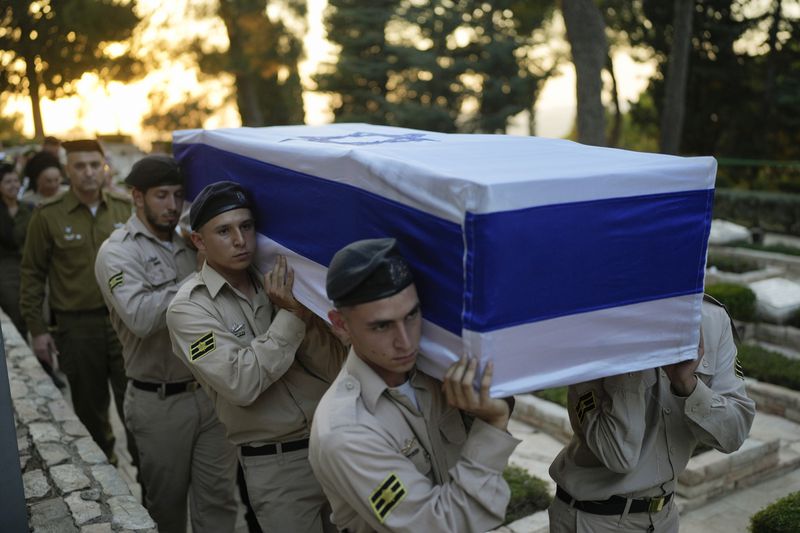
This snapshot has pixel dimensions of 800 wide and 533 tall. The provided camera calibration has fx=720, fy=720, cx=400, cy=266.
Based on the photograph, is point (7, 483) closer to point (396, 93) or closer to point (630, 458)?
point (630, 458)

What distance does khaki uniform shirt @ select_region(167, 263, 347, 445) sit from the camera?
8.45 ft

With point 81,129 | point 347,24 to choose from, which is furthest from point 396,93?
point 81,129

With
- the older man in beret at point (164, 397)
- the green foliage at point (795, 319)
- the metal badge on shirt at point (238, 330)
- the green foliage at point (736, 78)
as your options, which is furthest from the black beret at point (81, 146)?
the green foliage at point (736, 78)

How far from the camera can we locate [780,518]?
3.50 m

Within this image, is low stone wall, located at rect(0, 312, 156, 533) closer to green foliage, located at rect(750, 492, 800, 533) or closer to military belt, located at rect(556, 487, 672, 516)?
military belt, located at rect(556, 487, 672, 516)

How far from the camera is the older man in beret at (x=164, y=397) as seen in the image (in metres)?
3.54

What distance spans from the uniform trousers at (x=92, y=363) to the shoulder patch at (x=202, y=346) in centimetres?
222

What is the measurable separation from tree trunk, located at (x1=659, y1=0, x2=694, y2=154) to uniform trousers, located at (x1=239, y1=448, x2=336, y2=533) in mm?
10847

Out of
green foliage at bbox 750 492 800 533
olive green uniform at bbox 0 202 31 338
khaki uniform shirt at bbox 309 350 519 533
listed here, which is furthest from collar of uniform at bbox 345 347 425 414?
olive green uniform at bbox 0 202 31 338

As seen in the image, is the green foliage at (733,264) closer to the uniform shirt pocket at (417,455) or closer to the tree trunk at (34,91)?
the uniform shirt pocket at (417,455)

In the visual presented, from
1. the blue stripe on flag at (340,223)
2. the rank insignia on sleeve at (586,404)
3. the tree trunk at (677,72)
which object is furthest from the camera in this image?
the tree trunk at (677,72)

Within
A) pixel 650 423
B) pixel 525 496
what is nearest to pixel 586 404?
pixel 650 423

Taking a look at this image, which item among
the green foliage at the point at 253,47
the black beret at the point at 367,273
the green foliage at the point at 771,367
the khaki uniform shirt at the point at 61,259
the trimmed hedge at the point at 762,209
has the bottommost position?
the trimmed hedge at the point at 762,209

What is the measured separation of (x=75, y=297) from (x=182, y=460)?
1590 millimetres
